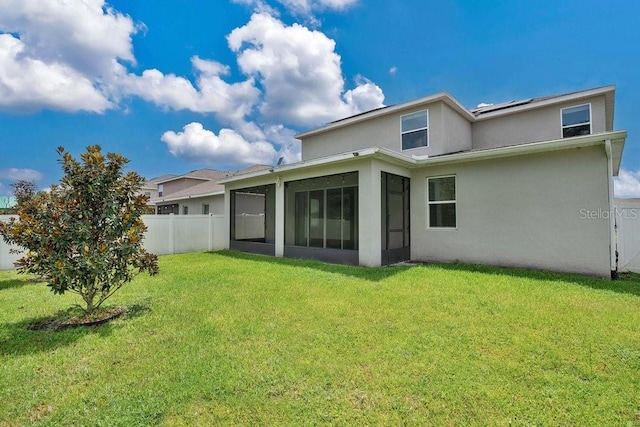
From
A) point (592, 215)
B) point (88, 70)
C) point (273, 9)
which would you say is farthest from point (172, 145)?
point (592, 215)

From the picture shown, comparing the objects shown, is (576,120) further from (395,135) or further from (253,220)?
(253,220)

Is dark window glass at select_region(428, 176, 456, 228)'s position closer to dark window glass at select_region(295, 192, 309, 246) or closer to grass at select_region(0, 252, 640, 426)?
grass at select_region(0, 252, 640, 426)

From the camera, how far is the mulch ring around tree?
15.1 ft

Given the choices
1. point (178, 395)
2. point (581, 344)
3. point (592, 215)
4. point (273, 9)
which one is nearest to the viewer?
point (178, 395)

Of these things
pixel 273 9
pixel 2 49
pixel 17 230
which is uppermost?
pixel 273 9

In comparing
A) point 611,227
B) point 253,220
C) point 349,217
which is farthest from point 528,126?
point 253,220

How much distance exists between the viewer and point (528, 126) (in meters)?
12.2

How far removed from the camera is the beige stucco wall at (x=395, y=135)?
1095cm

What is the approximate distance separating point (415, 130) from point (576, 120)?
6.02 m

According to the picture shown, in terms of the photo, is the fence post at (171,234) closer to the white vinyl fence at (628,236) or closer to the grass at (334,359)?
the grass at (334,359)

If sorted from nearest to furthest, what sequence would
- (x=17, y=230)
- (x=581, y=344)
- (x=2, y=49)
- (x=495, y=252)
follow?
(x=581, y=344)
(x=17, y=230)
(x=495, y=252)
(x=2, y=49)

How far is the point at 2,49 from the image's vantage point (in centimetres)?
950

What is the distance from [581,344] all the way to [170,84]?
18.4 m

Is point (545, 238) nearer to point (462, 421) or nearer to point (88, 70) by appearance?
point (462, 421)
